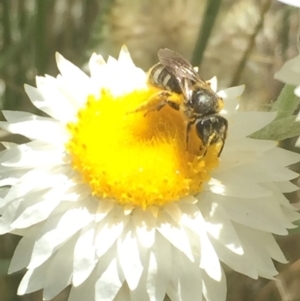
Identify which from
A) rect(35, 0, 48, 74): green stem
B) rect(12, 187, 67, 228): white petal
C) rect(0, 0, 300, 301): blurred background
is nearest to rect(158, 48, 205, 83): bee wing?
rect(12, 187, 67, 228): white petal

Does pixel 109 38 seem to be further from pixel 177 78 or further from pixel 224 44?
pixel 177 78

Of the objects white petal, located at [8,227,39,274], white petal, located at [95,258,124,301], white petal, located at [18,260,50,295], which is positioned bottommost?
white petal, located at [18,260,50,295]

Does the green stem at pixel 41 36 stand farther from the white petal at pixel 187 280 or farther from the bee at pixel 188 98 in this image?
the white petal at pixel 187 280

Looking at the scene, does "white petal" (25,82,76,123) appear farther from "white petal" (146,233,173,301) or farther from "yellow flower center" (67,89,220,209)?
"white petal" (146,233,173,301)

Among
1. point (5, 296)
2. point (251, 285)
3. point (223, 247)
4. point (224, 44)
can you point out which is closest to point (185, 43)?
point (224, 44)

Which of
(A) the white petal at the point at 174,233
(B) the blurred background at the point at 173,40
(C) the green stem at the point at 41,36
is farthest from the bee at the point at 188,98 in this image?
(B) the blurred background at the point at 173,40

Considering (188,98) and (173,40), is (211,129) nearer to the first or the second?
(188,98)

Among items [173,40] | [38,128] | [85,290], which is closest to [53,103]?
[38,128]
